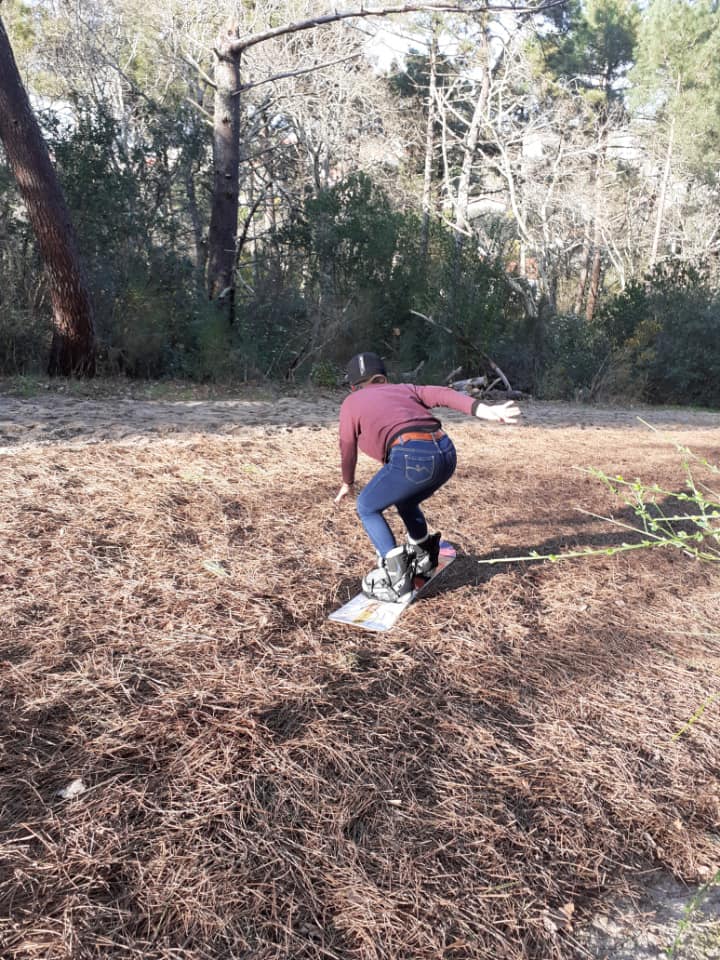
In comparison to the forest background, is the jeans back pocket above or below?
below

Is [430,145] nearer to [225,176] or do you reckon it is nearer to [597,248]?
[597,248]

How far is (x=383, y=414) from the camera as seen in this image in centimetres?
331

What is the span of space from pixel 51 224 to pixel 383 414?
7538 millimetres

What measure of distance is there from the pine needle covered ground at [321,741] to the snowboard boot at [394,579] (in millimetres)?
149

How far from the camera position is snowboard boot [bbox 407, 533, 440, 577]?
3.46 metres

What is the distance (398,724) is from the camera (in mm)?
2445

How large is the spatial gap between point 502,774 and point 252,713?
0.88 metres

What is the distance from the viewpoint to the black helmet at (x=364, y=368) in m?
3.48

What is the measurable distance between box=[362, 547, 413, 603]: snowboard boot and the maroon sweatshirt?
484 mm

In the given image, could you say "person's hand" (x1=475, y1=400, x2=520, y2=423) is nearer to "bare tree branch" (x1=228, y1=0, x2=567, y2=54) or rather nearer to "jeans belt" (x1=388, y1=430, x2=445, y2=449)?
"jeans belt" (x1=388, y1=430, x2=445, y2=449)

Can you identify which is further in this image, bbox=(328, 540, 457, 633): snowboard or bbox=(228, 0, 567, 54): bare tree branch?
bbox=(228, 0, 567, 54): bare tree branch

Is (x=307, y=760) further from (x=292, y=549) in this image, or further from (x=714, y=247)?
(x=714, y=247)

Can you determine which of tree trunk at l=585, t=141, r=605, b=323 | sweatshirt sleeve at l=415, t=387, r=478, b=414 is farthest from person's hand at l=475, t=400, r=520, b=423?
tree trunk at l=585, t=141, r=605, b=323

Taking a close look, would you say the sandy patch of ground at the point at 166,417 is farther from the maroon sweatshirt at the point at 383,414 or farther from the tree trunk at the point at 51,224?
the maroon sweatshirt at the point at 383,414
